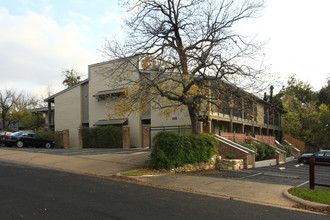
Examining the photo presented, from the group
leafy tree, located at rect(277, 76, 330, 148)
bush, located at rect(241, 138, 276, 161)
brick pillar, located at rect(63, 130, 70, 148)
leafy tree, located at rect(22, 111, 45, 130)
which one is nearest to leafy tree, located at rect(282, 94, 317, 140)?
leafy tree, located at rect(277, 76, 330, 148)

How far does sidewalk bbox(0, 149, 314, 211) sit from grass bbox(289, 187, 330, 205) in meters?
0.39

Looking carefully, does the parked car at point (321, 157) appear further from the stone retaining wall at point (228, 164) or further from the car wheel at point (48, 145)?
the car wheel at point (48, 145)

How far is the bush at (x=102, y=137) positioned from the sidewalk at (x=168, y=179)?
9.72m

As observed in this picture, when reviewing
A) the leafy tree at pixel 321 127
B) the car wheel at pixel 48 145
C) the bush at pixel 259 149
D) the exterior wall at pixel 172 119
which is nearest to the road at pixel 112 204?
the bush at pixel 259 149

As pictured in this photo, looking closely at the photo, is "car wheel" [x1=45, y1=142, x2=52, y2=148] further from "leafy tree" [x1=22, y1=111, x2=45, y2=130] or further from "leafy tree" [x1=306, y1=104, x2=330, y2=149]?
"leafy tree" [x1=306, y1=104, x2=330, y2=149]

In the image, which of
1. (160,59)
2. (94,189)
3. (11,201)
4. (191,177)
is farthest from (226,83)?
(11,201)

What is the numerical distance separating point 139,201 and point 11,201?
307 cm

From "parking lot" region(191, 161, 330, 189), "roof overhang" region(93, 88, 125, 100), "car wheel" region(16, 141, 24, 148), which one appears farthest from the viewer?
"roof overhang" region(93, 88, 125, 100)

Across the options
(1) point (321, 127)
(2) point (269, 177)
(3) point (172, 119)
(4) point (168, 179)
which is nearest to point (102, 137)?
(3) point (172, 119)

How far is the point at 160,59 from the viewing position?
13875mm

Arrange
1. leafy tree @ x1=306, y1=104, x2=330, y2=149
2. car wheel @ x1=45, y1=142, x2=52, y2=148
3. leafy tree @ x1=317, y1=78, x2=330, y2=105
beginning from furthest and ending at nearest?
1. leafy tree @ x1=317, y1=78, x2=330, y2=105
2. leafy tree @ x1=306, y1=104, x2=330, y2=149
3. car wheel @ x1=45, y1=142, x2=52, y2=148

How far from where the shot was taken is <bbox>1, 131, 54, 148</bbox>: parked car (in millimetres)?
23484

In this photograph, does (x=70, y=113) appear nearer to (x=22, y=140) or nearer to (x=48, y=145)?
(x=48, y=145)

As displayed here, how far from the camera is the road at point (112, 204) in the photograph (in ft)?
19.9
